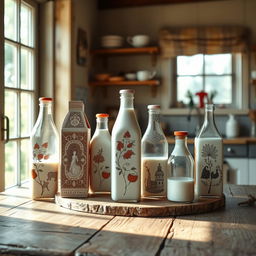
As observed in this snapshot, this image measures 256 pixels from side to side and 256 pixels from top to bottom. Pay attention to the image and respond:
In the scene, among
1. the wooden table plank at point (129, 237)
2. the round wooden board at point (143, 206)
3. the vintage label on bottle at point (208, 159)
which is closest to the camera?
the wooden table plank at point (129, 237)

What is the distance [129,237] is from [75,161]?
0.40 m

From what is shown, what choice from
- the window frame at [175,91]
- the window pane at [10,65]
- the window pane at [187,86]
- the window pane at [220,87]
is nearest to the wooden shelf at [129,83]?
the window frame at [175,91]

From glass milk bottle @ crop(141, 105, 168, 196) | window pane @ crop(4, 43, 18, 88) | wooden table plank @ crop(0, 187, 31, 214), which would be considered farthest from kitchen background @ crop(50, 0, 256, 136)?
glass milk bottle @ crop(141, 105, 168, 196)

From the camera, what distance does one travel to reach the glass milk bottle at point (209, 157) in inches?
48.3

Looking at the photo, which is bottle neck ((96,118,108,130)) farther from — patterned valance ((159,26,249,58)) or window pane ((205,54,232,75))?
window pane ((205,54,232,75))

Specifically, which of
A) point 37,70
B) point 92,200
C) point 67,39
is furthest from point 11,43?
point 92,200

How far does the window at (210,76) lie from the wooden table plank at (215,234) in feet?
9.66

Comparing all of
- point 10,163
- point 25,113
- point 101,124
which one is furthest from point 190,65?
point 101,124

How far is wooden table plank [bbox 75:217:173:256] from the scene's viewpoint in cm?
82

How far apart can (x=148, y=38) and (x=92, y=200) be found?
2.93 meters

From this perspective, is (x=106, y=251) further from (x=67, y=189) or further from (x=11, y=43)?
(x=11, y=43)

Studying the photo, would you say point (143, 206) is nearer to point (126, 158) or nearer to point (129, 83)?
point (126, 158)

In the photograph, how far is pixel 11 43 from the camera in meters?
2.54

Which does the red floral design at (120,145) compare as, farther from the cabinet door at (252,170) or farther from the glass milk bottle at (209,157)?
the cabinet door at (252,170)
